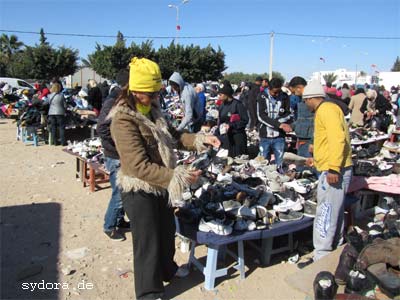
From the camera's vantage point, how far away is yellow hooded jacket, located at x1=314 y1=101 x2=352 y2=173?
315 cm

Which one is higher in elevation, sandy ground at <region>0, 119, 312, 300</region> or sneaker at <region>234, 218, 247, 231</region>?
sneaker at <region>234, 218, 247, 231</region>

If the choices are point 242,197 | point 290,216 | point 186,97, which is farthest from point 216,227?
point 186,97

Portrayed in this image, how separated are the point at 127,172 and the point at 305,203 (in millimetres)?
2052

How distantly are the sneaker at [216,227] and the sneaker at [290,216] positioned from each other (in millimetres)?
671

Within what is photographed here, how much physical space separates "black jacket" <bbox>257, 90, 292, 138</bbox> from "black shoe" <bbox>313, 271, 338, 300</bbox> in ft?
10.3

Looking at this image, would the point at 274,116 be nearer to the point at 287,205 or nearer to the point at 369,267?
the point at 287,205

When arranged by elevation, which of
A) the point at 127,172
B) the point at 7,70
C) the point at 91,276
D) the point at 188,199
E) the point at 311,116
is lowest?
the point at 91,276

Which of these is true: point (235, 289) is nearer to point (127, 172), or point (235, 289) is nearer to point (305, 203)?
point (305, 203)

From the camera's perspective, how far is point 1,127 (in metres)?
→ 12.8

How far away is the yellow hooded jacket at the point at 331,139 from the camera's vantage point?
10.3ft

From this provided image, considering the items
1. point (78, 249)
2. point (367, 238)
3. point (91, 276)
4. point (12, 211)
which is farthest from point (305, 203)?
point (12, 211)

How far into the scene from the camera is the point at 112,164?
3.99m

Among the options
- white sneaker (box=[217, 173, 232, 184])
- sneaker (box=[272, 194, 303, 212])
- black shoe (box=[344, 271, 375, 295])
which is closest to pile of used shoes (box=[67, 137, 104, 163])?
white sneaker (box=[217, 173, 232, 184])

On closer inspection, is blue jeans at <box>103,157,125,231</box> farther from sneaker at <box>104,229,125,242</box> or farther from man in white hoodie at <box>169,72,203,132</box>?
man in white hoodie at <box>169,72,203,132</box>
